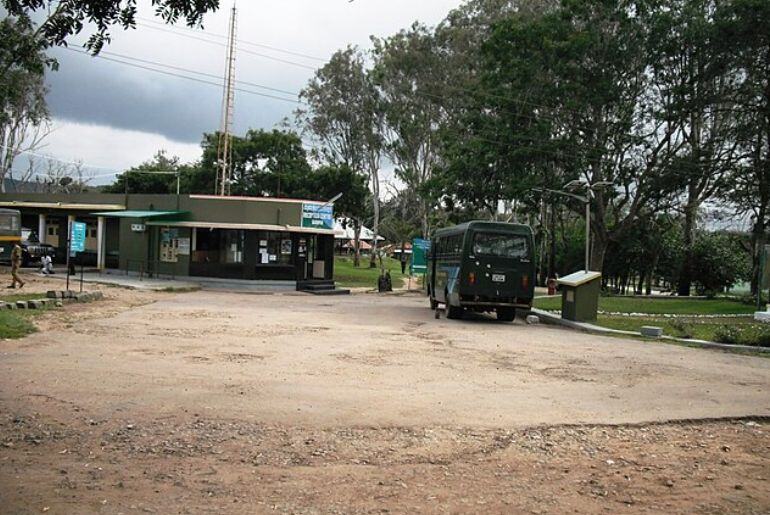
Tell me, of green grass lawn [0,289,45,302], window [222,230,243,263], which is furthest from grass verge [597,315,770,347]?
window [222,230,243,263]

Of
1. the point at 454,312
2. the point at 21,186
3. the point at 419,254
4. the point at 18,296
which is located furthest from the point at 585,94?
the point at 21,186

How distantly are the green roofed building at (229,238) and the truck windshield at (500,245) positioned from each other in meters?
15.1

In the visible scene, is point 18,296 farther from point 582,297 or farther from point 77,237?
point 582,297

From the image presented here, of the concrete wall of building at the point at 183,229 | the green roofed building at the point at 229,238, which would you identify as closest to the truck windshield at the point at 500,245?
the green roofed building at the point at 229,238

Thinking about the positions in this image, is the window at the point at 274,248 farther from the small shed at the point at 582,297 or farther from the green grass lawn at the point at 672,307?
the small shed at the point at 582,297

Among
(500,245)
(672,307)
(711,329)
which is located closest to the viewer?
(711,329)

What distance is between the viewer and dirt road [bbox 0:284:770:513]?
5.40 meters

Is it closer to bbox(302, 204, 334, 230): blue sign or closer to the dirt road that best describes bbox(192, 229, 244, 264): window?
bbox(302, 204, 334, 230): blue sign

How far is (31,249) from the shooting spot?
39.6 metres

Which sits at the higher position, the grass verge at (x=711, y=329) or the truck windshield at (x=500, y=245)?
the truck windshield at (x=500, y=245)

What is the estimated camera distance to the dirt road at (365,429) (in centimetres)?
540

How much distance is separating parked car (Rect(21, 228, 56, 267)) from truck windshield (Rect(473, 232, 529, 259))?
2813 cm

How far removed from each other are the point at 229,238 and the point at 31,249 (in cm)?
1268

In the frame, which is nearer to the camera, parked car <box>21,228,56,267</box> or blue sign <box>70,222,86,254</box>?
blue sign <box>70,222,86,254</box>
